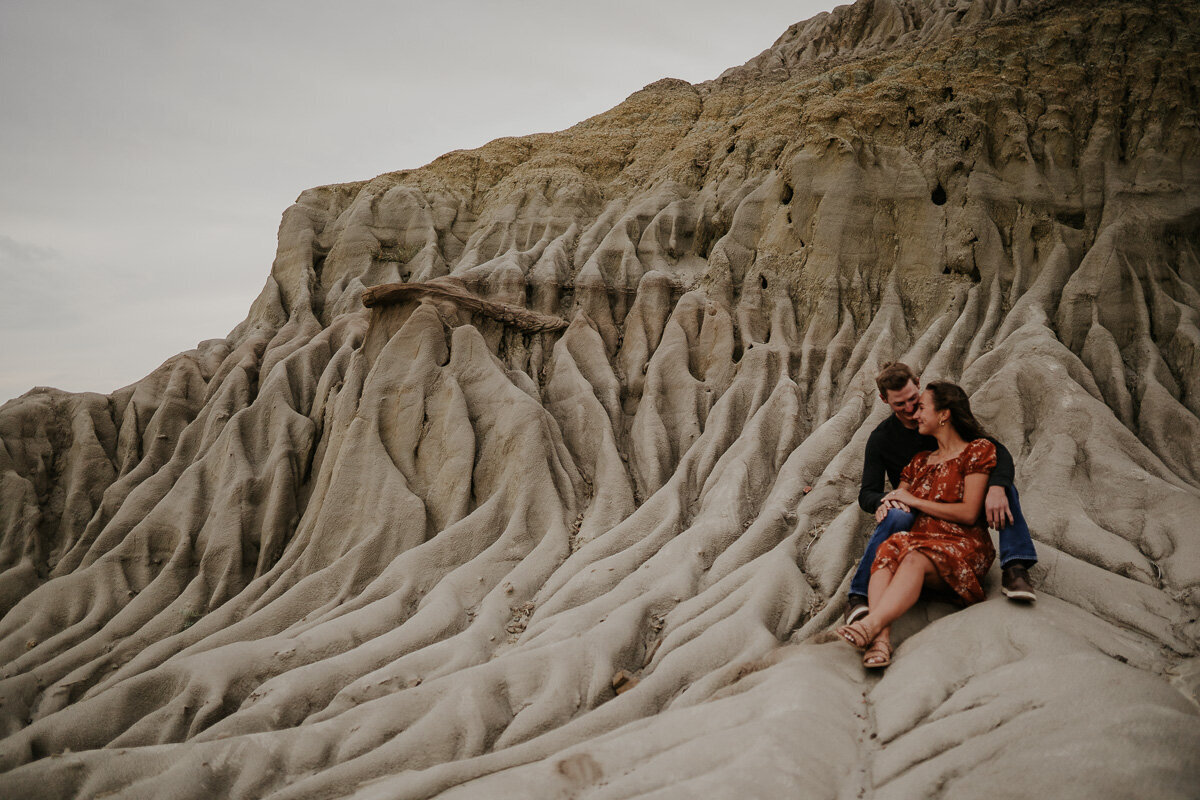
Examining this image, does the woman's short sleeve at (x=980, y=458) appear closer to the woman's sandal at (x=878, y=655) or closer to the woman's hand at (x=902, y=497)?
the woman's hand at (x=902, y=497)

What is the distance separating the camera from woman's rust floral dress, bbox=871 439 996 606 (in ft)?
19.6

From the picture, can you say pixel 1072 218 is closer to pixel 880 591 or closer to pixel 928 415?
pixel 928 415

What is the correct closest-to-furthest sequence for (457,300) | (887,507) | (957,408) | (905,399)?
(957,408) < (887,507) < (905,399) < (457,300)

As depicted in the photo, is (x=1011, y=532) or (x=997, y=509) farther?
(x=1011, y=532)

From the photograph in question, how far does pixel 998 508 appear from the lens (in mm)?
5746

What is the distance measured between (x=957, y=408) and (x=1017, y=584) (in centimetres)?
153

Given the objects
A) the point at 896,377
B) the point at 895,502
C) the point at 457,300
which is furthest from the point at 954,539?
the point at 457,300

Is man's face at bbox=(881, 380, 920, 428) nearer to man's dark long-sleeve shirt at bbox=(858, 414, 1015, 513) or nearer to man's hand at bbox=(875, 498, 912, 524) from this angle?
man's dark long-sleeve shirt at bbox=(858, 414, 1015, 513)

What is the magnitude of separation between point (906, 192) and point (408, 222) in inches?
597

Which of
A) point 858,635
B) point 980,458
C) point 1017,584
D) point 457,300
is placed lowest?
point 858,635

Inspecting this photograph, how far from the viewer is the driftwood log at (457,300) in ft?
51.2

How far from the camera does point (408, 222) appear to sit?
23.0 metres

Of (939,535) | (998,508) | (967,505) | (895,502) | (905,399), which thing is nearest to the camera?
(998,508)

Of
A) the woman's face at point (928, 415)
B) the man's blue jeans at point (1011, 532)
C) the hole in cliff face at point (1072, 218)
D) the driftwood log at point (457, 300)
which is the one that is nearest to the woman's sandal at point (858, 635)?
the man's blue jeans at point (1011, 532)
